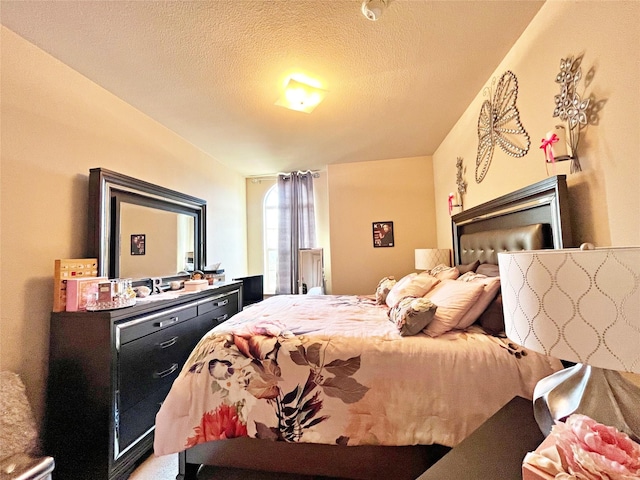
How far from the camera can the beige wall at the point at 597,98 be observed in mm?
1058

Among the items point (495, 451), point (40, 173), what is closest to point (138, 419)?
point (40, 173)

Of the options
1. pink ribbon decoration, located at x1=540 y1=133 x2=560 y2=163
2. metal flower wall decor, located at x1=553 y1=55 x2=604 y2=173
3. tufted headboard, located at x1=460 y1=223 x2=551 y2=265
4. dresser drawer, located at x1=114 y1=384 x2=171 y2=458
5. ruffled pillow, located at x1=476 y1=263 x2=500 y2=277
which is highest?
metal flower wall decor, located at x1=553 y1=55 x2=604 y2=173

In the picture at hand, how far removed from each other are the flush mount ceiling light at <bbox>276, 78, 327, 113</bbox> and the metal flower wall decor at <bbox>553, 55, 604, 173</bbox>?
4.95 ft

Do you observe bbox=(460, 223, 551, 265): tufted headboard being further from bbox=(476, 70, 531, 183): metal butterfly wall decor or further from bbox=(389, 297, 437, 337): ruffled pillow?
bbox=(389, 297, 437, 337): ruffled pillow

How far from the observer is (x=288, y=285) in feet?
14.6

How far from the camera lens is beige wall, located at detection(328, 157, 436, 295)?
153 inches

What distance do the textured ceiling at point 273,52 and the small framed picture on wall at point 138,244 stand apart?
1.16m

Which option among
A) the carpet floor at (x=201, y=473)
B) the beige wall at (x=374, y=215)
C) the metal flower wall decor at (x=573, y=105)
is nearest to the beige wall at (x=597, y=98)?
the metal flower wall decor at (x=573, y=105)

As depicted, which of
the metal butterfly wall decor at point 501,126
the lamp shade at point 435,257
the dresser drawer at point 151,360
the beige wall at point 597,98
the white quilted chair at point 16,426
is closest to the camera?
the beige wall at point 597,98

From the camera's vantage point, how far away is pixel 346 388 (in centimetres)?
134

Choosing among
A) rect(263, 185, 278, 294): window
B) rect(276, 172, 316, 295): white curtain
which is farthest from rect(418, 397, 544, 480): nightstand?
rect(263, 185, 278, 294): window

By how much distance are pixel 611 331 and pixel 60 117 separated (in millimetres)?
2834

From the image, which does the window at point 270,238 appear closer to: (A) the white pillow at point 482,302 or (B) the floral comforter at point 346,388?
(B) the floral comforter at point 346,388

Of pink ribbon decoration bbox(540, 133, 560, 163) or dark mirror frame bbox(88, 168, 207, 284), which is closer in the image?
pink ribbon decoration bbox(540, 133, 560, 163)
